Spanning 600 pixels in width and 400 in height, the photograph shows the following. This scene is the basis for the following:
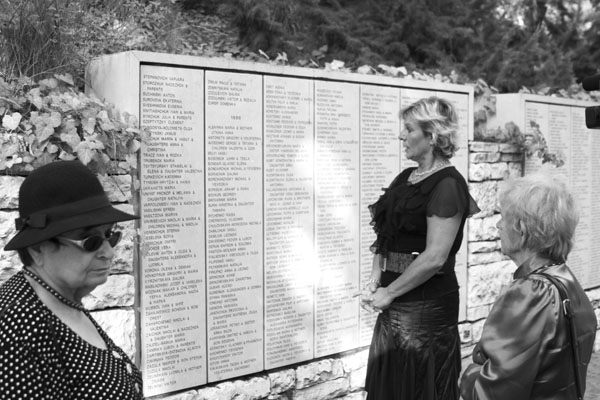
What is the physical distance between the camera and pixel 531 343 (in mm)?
2209

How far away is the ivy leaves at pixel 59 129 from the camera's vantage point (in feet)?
10.6

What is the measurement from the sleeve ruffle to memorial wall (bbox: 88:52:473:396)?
128cm

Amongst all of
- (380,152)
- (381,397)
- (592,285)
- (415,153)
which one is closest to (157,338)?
(381,397)

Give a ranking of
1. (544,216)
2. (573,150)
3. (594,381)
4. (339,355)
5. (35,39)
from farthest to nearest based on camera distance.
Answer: (573,150) < (594,381) < (339,355) < (35,39) < (544,216)

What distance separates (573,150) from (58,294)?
6.25m

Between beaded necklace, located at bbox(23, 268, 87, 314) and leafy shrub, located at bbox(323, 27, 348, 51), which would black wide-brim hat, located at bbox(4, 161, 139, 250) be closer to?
beaded necklace, located at bbox(23, 268, 87, 314)

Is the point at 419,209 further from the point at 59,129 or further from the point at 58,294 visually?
the point at 58,294

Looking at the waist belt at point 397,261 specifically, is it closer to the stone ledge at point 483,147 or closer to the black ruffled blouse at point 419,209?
the black ruffled blouse at point 419,209

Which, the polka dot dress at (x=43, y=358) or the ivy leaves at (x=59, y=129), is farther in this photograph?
the ivy leaves at (x=59, y=129)

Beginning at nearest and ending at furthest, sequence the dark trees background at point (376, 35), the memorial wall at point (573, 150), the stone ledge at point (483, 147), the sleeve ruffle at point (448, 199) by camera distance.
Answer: the sleeve ruffle at point (448, 199) → the stone ledge at point (483, 147) → the memorial wall at point (573, 150) → the dark trees background at point (376, 35)

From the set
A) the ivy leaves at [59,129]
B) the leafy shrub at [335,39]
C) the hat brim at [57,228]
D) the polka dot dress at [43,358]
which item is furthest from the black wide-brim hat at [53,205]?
the leafy shrub at [335,39]

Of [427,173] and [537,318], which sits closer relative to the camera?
[537,318]

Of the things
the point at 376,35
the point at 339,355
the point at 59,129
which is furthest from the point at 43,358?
the point at 376,35

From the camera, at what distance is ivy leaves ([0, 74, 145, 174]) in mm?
3223
